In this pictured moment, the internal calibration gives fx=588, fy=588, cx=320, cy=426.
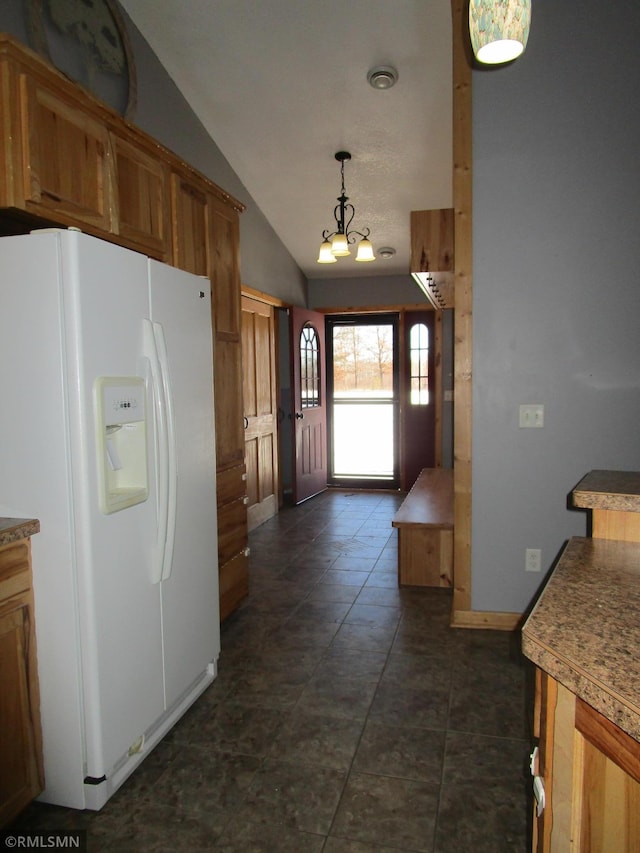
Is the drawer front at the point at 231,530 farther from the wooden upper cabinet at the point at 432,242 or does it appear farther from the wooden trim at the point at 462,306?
the wooden upper cabinet at the point at 432,242

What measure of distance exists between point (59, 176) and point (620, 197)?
2.39 metres

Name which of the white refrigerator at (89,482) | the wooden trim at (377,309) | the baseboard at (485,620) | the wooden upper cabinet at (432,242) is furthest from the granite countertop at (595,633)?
the wooden trim at (377,309)

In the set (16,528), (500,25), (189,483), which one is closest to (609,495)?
(500,25)

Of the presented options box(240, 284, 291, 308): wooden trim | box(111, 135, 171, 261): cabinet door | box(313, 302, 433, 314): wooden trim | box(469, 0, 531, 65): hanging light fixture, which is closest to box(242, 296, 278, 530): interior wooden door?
box(240, 284, 291, 308): wooden trim

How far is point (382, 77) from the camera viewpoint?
3.63 m

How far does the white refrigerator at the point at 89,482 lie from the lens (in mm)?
1687

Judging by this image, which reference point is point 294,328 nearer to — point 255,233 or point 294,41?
point 255,233

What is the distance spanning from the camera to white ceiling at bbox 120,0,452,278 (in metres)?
3.30

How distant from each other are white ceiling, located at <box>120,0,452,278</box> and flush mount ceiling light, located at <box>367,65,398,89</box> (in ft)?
0.12

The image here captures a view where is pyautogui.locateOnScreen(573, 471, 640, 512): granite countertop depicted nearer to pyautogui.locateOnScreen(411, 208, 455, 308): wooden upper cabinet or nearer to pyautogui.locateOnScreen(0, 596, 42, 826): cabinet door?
pyautogui.locateOnScreen(0, 596, 42, 826): cabinet door

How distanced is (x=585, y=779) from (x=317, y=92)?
4.01m

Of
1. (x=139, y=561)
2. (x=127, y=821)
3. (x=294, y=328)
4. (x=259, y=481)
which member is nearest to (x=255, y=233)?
(x=294, y=328)

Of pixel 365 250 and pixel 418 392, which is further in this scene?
pixel 418 392

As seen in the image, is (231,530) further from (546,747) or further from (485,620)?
(546,747)
